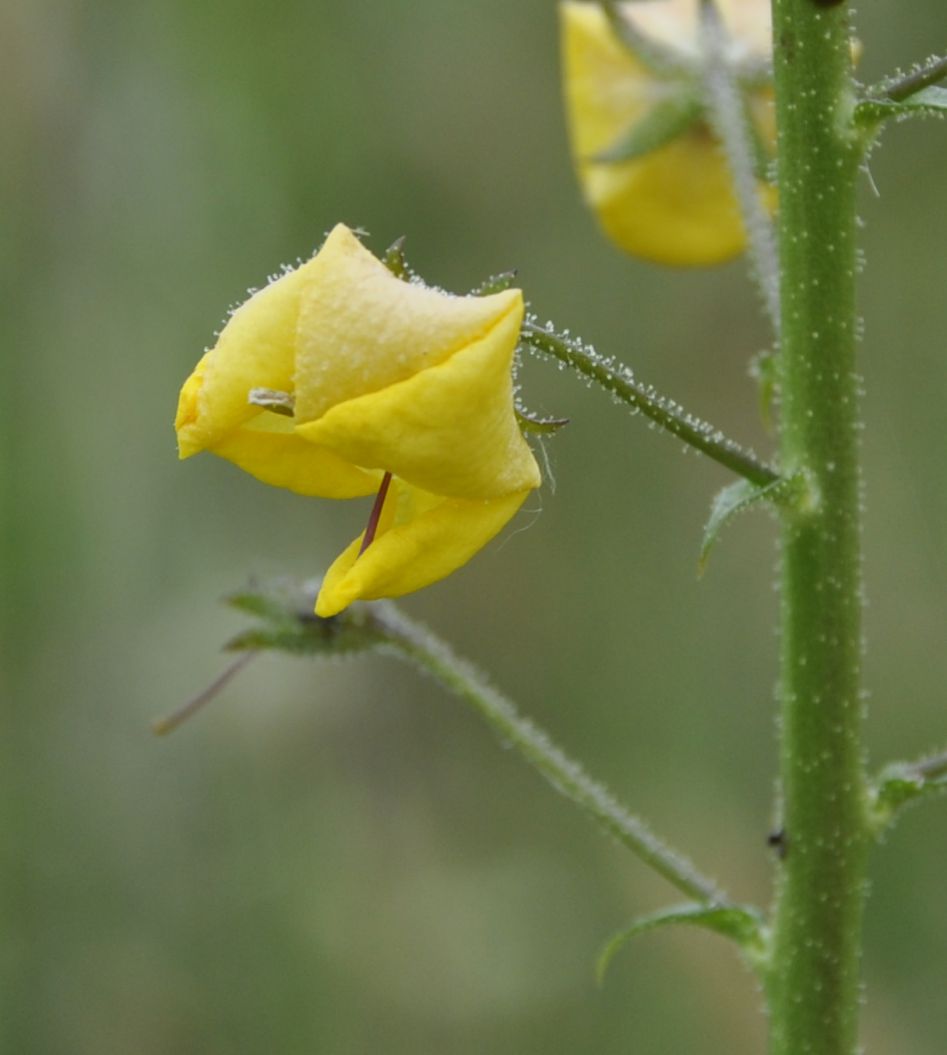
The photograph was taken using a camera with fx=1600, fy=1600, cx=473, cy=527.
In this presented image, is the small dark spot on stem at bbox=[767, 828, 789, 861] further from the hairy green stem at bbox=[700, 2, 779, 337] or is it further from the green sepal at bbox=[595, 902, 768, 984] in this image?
the hairy green stem at bbox=[700, 2, 779, 337]

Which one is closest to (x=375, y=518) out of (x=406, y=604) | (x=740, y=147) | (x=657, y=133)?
(x=740, y=147)

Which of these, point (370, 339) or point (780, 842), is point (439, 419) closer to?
point (370, 339)

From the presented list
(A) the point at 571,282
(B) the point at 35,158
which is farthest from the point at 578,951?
(B) the point at 35,158

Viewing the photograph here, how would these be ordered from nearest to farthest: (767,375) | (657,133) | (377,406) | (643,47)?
(377,406)
(767,375)
(643,47)
(657,133)

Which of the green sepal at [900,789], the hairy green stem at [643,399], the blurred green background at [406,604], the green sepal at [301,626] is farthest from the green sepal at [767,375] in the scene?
the blurred green background at [406,604]

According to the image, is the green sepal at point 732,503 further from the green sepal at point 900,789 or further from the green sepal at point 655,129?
the green sepal at point 655,129

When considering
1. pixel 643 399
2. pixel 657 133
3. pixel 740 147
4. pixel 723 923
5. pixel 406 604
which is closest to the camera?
pixel 643 399

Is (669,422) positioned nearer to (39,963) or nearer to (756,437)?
(39,963)
